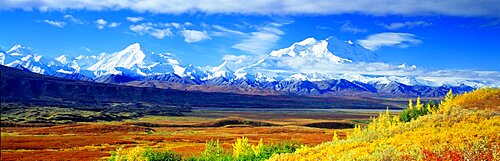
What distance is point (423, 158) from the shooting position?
16.7 m

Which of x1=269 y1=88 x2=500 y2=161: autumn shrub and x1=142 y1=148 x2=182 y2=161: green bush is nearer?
x1=269 y1=88 x2=500 y2=161: autumn shrub

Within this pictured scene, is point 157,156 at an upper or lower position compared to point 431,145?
lower

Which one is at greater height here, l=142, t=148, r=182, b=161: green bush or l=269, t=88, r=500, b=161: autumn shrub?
l=269, t=88, r=500, b=161: autumn shrub

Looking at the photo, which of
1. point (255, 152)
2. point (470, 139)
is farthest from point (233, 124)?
point (470, 139)

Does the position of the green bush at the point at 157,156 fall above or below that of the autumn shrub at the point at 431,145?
below

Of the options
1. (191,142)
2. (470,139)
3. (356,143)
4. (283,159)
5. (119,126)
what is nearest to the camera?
(470,139)

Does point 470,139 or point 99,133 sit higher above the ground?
point 470,139

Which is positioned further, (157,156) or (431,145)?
(157,156)

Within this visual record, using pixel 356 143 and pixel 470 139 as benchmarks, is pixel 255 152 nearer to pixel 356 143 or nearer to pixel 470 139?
pixel 356 143

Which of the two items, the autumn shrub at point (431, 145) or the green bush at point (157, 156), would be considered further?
the green bush at point (157, 156)

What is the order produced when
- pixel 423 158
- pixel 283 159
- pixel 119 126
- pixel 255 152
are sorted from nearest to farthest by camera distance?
pixel 423 158 < pixel 283 159 < pixel 255 152 < pixel 119 126

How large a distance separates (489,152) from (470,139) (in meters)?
3.82

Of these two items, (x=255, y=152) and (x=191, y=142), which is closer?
(x=255, y=152)

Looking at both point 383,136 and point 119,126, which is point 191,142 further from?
point 383,136
